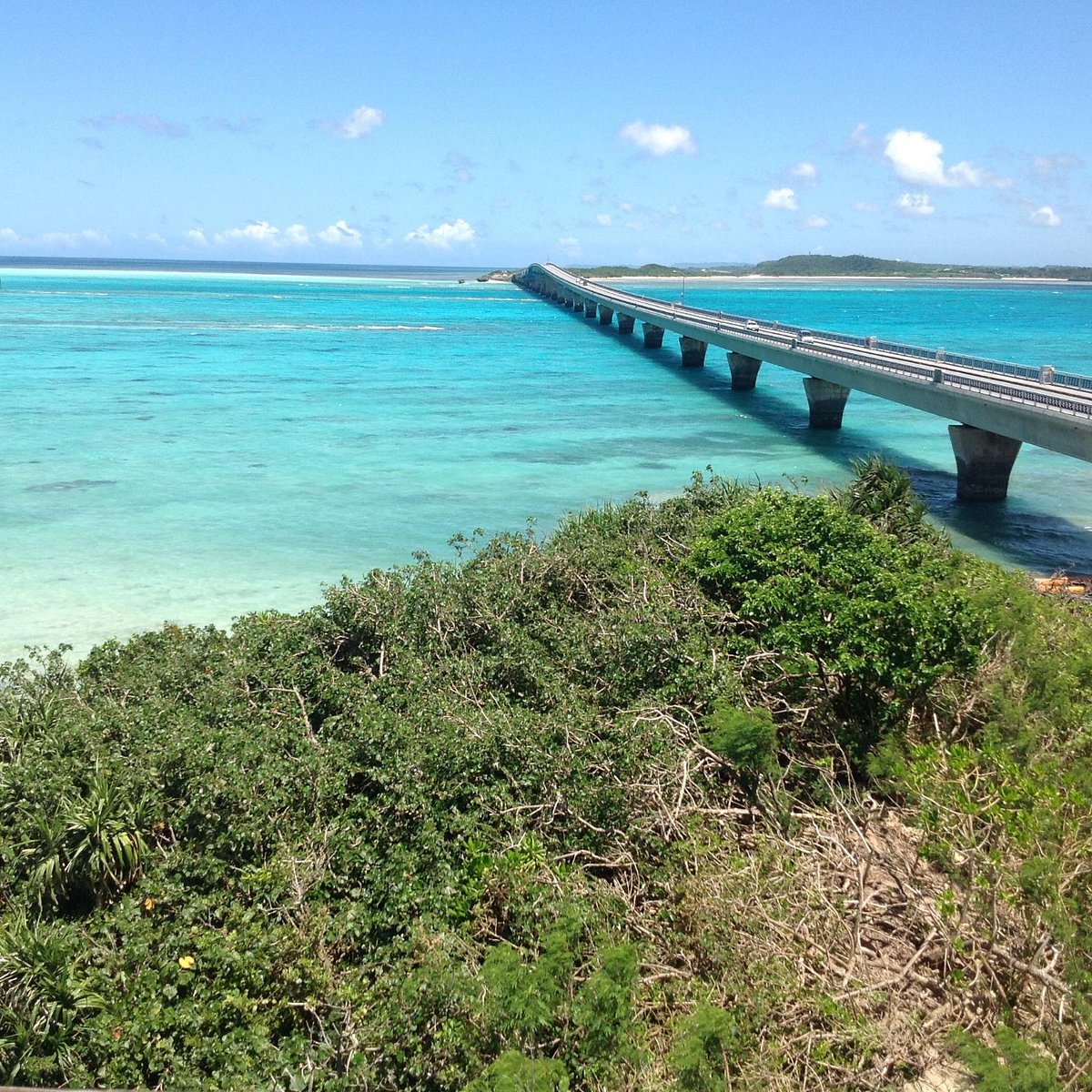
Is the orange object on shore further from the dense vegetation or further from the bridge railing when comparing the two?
the bridge railing

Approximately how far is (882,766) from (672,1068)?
4.62 m

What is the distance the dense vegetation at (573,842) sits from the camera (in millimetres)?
6961

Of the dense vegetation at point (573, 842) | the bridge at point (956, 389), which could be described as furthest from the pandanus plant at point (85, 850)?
the bridge at point (956, 389)

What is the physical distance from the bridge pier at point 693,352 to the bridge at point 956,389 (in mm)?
8175

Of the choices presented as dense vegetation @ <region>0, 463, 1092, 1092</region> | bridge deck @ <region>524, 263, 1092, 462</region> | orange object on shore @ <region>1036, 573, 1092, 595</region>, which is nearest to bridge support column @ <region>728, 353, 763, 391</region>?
bridge deck @ <region>524, 263, 1092, 462</region>

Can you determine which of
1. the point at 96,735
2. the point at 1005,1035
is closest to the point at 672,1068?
the point at 1005,1035

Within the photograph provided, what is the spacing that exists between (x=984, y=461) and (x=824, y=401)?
14.8 m

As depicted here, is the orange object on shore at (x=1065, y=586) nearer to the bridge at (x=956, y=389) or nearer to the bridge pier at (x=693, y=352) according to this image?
the bridge at (x=956, y=389)

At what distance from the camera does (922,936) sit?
8.14 meters

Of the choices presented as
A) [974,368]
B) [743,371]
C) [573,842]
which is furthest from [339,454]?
[573,842]

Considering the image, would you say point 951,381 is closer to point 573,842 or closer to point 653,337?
point 573,842

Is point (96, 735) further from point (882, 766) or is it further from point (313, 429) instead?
point (313, 429)

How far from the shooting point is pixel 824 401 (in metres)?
44.7

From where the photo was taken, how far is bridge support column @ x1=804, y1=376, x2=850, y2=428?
44344 mm
